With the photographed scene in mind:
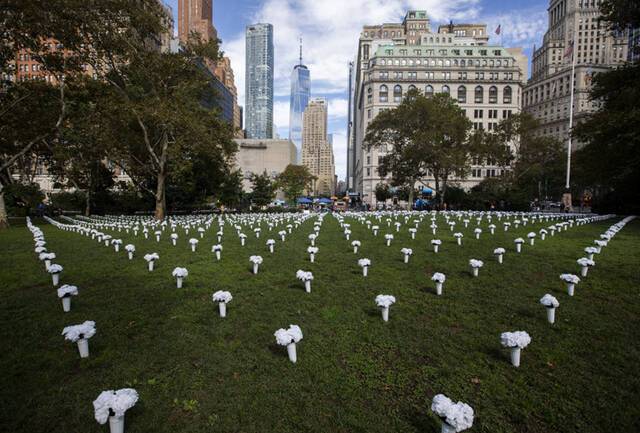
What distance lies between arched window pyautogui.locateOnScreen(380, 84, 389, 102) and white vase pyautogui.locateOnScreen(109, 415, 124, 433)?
272 ft

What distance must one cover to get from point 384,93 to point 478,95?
22156mm

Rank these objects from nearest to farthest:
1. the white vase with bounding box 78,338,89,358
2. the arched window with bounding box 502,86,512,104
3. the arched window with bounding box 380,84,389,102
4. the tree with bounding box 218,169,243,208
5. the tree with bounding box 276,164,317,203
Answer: the white vase with bounding box 78,338,89,358, the tree with bounding box 218,169,243,208, the tree with bounding box 276,164,317,203, the arched window with bounding box 502,86,512,104, the arched window with bounding box 380,84,389,102

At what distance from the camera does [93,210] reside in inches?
1356

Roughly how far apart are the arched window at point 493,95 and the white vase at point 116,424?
90.2 m

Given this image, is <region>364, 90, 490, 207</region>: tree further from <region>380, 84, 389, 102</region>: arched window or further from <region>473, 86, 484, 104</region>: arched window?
<region>473, 86, 484, 104</region>: arched window

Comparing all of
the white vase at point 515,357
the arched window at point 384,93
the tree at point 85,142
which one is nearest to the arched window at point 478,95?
the arched window at point 384,93

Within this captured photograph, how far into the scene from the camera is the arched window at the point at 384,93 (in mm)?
77875

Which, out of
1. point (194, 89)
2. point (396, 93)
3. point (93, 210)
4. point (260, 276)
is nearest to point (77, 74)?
point (194, 89)

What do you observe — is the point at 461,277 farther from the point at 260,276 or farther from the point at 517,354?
the point at 260,276

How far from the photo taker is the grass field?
3111 mm

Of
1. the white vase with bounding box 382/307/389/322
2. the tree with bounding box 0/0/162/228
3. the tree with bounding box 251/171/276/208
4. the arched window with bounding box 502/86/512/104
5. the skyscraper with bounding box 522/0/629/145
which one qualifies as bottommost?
the white vase with bounding box 382/307/389/322

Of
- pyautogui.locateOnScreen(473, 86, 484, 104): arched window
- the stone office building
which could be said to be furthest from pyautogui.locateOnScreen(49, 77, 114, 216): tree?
pyautogui.locateOnScreen(473, 86, 484, 104): arched window

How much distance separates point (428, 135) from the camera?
3294cm

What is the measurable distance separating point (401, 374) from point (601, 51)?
486 ft
